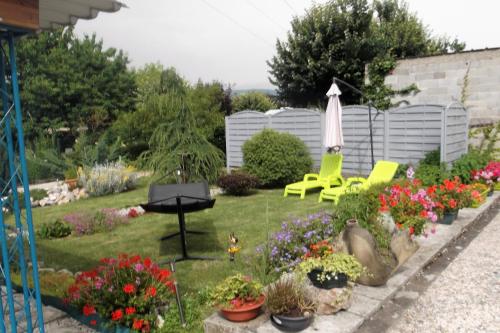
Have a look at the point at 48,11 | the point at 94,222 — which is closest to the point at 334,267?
the point at 48,11

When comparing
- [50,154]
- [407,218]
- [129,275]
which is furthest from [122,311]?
[50,154]

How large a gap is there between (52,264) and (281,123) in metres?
8.01

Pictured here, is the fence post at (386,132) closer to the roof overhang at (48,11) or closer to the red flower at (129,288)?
the roof overhang at (48,11)

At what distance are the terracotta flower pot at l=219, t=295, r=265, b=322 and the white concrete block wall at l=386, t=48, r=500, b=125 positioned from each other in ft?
36.2

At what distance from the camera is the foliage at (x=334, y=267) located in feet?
10.8

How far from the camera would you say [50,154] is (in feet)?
41.3

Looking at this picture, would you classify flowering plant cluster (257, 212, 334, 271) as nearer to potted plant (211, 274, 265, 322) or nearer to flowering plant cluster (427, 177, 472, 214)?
potted plant (211, 274, 265, 322)

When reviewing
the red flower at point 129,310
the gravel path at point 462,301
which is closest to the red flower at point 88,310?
the red flower at point 129,310

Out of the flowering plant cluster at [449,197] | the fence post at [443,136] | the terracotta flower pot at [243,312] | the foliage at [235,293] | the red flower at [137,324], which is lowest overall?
the red flower at [137,324]

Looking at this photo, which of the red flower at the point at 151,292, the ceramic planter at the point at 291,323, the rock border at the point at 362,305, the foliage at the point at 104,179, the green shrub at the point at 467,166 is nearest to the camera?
the ceramic planter at the point at 291,323

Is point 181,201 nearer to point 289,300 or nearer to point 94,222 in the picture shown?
point 94,222

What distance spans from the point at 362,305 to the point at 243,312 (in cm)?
107

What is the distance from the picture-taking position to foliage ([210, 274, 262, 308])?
3089 mm

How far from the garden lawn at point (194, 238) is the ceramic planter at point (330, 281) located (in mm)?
914
